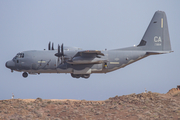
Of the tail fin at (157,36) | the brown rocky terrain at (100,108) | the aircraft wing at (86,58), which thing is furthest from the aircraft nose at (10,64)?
the tail fin at (157,36)

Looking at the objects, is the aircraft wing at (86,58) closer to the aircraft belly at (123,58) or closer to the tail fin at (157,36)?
the aircraft belly at (123,58)

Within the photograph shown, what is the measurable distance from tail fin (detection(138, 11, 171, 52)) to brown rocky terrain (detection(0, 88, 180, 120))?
6.89m

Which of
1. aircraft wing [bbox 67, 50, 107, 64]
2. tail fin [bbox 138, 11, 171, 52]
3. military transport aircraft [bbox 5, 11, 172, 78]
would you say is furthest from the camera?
tail fin [bbox 138, 11, 171, 52]

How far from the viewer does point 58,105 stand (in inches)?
1272

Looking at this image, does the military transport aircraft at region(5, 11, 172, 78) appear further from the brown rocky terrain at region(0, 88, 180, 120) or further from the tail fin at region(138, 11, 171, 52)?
the brown rocky terrain at region(0, 88, 180, 120)

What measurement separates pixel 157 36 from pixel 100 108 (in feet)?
46.1

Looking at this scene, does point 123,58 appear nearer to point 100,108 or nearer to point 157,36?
point 157,36

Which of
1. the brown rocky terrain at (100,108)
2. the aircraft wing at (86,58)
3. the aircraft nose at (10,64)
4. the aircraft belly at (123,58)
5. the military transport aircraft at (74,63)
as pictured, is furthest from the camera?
the aircraft nose at (10,64)

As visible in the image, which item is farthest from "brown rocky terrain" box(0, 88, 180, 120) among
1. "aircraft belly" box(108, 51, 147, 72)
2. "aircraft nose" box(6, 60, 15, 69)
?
"aircraft nose" box(6, 60, 15, 69)

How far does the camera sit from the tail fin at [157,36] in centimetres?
3734

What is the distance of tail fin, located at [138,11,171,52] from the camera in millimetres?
37344

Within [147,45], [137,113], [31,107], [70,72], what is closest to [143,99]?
[137,113]

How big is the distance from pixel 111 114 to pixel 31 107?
9778mm

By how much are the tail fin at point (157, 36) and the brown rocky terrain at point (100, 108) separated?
6.89 meters
